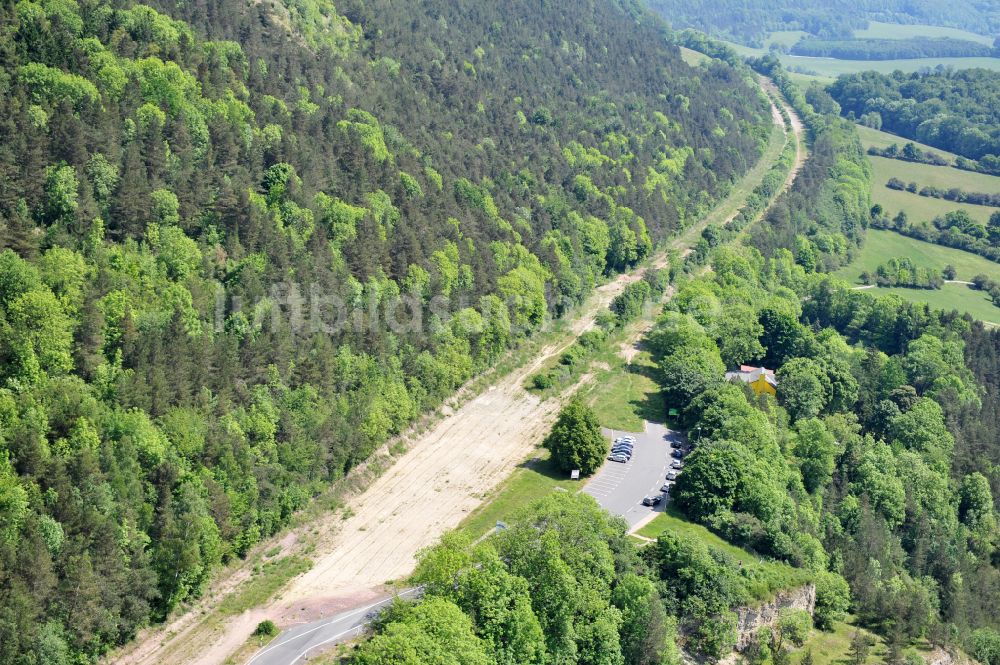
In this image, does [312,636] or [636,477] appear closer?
[312,636]

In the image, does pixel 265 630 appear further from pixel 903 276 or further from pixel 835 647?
pixel 903 276

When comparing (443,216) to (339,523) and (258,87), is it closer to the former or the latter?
(258,87)

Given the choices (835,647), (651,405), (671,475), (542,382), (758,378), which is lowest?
(758,378)

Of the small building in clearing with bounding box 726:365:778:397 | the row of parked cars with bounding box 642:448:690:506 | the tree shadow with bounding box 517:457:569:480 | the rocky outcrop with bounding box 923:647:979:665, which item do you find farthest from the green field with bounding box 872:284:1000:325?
the tree shadow with bounding box 517:457:569:480

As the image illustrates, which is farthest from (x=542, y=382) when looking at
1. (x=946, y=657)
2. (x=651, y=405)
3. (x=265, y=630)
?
(x=265, y=630)

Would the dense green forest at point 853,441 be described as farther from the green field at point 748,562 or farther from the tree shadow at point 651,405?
the tree shadow at point 651,405

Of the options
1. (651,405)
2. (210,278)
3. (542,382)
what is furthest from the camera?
(542,382)
